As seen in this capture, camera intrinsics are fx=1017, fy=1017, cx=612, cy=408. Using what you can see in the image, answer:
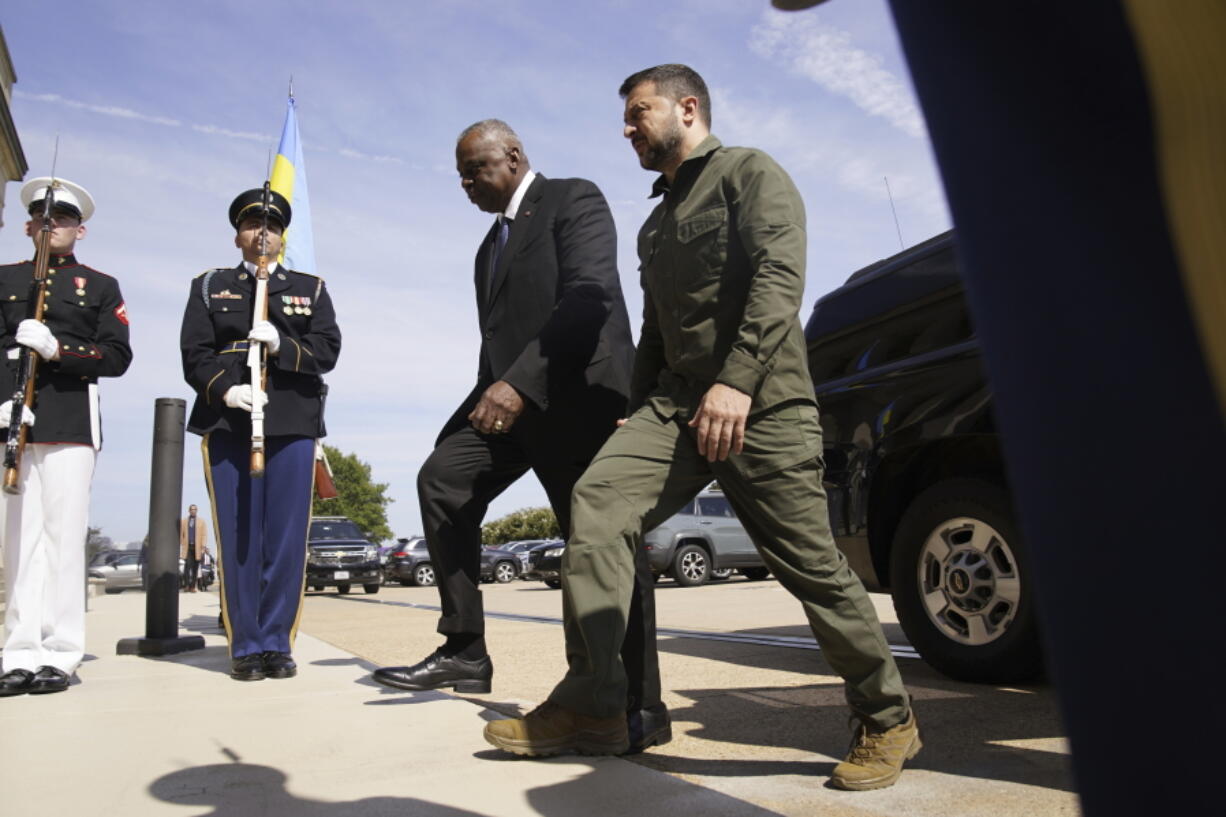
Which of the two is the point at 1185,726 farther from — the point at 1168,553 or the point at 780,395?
the point at 780,395

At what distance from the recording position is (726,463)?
2.53 m

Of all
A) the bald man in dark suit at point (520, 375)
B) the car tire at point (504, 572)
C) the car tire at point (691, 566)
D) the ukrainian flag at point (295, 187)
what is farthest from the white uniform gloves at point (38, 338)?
the car tire at point (504, 572)

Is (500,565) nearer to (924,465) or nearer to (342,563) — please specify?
(342,563)

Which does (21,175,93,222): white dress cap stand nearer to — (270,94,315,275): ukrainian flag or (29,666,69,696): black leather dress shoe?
(29,666,69,696): black leather dress shoe

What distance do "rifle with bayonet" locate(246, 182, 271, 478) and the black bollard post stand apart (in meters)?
2.11

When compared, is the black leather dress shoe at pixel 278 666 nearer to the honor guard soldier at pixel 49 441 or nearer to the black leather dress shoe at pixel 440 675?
the honor guard soldier at pixel 49 441

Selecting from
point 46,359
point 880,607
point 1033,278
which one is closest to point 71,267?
point 46,359

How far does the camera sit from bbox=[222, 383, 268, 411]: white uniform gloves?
15.4ft

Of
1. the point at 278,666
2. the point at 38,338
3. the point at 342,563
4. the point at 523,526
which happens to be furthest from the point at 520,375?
the point at 523,526

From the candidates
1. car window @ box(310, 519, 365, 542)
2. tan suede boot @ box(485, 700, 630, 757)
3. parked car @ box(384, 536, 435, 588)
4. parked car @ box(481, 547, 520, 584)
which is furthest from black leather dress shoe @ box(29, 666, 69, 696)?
parked car @ box(481, 547, 520, 584)

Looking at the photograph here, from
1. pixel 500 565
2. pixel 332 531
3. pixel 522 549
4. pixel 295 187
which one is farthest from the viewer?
pixel 522 549

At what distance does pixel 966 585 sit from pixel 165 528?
5.17 m

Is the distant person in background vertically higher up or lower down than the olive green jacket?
higher up

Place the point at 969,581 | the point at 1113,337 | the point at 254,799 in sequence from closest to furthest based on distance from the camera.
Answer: the point at 1113,337 → the point at 254,799 → the point at 969,581
